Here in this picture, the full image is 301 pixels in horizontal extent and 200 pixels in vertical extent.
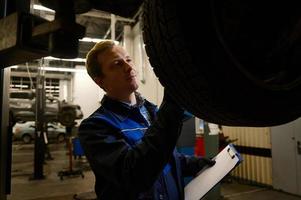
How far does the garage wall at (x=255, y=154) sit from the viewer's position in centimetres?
419

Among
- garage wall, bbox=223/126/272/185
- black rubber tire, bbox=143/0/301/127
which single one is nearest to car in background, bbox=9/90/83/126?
garage wall, bbox=223/126/272/185

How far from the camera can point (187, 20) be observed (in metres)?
0.63

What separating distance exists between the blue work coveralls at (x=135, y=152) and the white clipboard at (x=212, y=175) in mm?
58

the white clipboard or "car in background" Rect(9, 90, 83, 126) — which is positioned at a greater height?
"car in background" Rect(9, 90, 83, 126)

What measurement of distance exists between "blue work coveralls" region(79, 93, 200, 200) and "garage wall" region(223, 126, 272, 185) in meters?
3.24

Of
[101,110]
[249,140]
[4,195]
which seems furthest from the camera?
[249,140]

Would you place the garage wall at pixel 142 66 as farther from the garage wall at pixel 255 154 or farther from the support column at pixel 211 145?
the support column at pixel 211 145

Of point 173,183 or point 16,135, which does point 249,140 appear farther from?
point 16,135

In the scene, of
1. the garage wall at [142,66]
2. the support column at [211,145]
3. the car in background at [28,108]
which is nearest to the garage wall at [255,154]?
the support column at [211,145]

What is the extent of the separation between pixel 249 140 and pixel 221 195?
1114 millimetres

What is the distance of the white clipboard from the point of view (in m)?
1.17

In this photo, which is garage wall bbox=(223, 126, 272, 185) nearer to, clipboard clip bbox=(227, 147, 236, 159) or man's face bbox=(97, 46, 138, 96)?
clipboard clip bbox=(227, 147, 236, 159)

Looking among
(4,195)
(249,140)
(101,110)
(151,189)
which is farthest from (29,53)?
(249,140)

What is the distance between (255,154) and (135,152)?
3.89m
